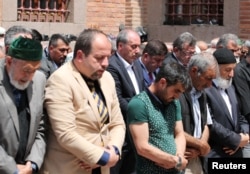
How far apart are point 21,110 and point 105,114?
64 cm

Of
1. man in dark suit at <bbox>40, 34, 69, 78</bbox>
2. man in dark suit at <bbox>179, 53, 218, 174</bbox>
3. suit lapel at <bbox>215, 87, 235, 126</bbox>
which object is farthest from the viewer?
man in dark suit at <bbox>40, 34, 69, 78</bbox>

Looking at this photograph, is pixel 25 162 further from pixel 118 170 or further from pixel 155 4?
pixel 155 4

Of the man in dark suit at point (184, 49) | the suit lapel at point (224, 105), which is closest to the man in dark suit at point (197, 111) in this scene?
the suit lapel at point (224, 105)

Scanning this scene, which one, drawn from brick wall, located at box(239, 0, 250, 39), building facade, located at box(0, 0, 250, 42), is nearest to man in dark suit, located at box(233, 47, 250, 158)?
building facade, located at box(0, 0, 250, 42)

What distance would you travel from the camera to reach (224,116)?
20.5 feet

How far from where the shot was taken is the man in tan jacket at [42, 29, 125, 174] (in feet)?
14.7

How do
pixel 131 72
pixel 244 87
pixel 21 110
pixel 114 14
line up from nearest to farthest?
1. pixel 21 110
2. pixel 131 72
3. pixel 244 87
4. pixel 114 14

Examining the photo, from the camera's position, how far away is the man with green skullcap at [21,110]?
4.32 meters

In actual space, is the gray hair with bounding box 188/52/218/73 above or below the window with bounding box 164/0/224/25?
below

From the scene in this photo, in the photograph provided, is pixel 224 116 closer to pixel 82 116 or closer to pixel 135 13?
pixel 82 116

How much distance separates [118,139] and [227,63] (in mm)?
2003

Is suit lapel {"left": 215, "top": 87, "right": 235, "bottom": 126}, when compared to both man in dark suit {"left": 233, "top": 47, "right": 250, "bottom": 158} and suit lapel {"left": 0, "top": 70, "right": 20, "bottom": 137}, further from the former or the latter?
suit lapel {"left": 0, "top": 70, "right": 20, "bottom": 137}

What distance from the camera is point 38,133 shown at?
4.55 metres

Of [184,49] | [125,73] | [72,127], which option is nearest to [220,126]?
[125,73]
